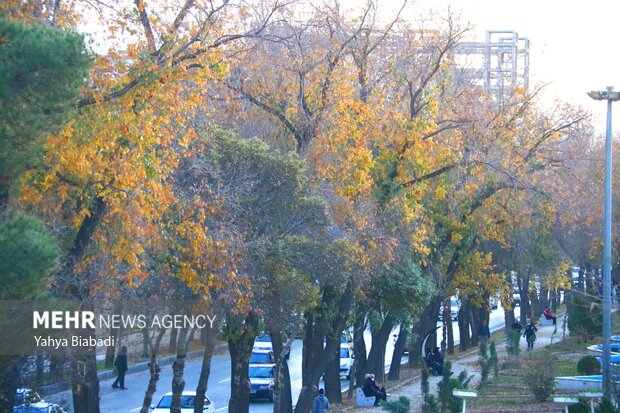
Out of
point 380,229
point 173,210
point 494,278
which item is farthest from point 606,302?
point 494,278

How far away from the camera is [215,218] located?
1510 cm

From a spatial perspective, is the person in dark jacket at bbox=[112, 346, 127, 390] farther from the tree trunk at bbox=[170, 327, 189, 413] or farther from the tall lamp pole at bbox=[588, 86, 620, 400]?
the tall lamp pole at bbox=[588, 86, 620, 400]

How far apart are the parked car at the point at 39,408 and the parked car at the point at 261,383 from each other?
16.6 m

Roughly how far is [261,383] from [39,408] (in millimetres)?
17489

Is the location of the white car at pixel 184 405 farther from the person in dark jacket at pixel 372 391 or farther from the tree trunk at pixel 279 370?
the person in dark jacket at pixel 372 391

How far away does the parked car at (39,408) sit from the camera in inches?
486

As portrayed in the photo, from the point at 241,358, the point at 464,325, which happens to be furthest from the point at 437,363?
the point at 241,358

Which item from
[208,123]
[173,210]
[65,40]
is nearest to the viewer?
[65,40]

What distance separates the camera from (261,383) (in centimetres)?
3067

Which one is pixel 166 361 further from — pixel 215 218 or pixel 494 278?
pixel 215 218

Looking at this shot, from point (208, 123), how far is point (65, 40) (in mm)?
7100

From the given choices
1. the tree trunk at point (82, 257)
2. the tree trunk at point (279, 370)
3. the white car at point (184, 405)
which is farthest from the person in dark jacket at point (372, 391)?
the tree trunk at point (82, 257)

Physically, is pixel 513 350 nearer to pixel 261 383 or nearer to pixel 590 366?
pixel 590 366

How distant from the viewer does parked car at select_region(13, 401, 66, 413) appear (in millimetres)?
12352
